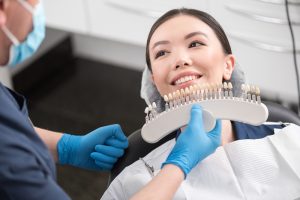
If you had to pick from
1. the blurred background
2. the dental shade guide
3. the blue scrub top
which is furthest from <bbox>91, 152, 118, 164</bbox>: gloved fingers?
the blurred background

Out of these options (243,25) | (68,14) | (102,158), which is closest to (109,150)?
(102,158)

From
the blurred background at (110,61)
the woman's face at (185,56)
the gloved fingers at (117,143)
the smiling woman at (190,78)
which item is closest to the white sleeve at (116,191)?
the smiling woman at (190,78)

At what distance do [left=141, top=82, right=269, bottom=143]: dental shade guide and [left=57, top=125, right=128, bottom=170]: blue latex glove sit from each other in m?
0.13

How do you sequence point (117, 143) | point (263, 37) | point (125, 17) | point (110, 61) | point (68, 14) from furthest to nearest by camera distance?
point (110, 61)
point (68, 14)
point (125, 17)
point (263, 37)
point (117, 143)

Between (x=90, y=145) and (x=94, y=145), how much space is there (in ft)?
0.04

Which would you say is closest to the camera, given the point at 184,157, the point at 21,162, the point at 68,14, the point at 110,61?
the point at 21,162

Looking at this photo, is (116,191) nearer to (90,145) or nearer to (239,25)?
(90,145)

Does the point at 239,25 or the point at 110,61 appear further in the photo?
the point at 110,61

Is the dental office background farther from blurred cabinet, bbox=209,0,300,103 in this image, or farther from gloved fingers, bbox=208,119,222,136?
gloved fingers, bbox=208,119,222,136

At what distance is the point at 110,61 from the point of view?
3260 millimetres

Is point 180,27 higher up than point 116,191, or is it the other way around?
point 180,27

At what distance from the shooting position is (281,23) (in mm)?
2205

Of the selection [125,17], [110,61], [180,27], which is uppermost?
[180,27]

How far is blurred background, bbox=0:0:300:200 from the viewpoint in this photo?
2.27 meters
